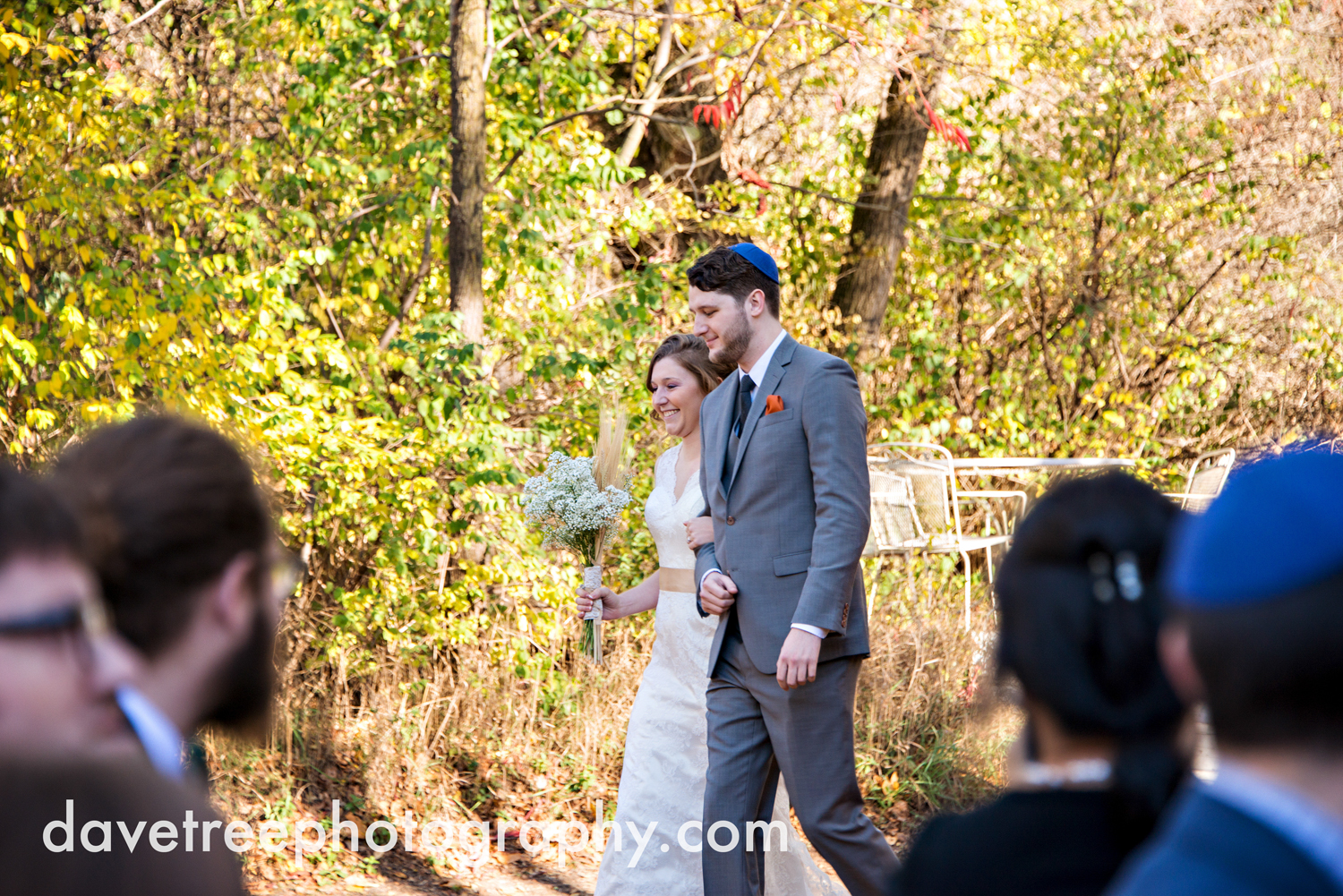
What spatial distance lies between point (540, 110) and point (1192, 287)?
19.9 ft

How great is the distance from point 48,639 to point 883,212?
8.86 meters

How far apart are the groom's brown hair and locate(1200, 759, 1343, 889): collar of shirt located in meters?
3.01

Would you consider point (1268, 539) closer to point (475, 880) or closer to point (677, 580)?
point (677, 580)

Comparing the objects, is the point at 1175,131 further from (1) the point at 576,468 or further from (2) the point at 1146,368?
(1) the point at 576,468

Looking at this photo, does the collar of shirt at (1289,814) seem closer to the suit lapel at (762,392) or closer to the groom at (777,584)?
the groom at (777,584)

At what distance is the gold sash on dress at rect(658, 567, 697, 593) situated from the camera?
4637mm

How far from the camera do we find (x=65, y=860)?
3.23ft

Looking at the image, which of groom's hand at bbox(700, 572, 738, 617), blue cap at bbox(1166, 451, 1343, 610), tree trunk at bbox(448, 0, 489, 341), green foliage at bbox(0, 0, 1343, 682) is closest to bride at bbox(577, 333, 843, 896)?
groom's hand at bbox(700, 572, 738, 617)

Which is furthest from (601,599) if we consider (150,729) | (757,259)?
(150,729)

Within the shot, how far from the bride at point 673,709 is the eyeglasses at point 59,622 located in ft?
9.88

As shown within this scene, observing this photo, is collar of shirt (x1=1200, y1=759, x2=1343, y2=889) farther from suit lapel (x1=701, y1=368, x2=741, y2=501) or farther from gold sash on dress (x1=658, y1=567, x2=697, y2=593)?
gold sash on dress (x1=658, y1=567, x2=697, y2=593)

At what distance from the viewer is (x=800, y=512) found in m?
3.71

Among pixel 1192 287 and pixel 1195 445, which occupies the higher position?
pixel 1192 287

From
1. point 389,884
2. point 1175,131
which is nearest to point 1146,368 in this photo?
point 1175,131
